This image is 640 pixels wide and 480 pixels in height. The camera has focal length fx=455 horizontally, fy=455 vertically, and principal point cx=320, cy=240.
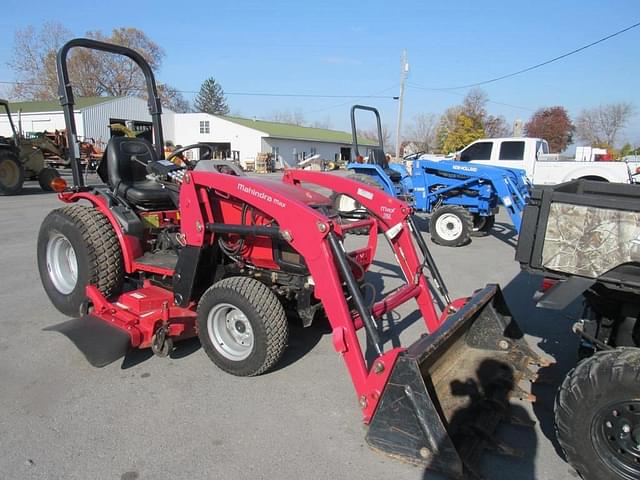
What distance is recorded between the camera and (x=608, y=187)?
3451 millimetres

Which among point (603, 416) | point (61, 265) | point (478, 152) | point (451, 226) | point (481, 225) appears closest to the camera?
point (603, 416)

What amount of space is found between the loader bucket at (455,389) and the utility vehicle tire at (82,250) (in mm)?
2676

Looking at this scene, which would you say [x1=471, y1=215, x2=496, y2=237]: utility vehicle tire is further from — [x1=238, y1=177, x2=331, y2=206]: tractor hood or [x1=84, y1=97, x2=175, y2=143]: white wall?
[x1=84, y1=97, x2=175, y2=143]: white wall

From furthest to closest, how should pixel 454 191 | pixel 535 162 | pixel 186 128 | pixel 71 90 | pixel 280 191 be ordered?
pixel 186 128 → pixel 535 162 → pixel 454 191 → pixel 71 90 → pixel 280 191

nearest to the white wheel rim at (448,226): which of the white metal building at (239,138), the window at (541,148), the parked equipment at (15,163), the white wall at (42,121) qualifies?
the window at (541,148)

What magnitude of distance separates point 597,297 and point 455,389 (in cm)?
109

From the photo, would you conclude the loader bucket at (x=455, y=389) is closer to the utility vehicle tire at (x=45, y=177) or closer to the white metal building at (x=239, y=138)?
the utility vehicle tire at (x=45, y=177)

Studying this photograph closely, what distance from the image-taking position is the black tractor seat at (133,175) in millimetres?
4262

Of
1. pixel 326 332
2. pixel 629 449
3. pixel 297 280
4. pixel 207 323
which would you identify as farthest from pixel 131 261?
pixel 629 449

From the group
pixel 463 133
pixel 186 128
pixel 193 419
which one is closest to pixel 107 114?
pixel 186 128

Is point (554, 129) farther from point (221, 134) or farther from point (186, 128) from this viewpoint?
point (186, 128)

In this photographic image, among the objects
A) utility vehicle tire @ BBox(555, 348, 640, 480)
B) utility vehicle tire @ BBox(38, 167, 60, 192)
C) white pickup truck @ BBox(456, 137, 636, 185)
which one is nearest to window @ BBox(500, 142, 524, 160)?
white pickup truck @ BBox(456, 137, 636, 185)

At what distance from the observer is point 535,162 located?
13.8 m

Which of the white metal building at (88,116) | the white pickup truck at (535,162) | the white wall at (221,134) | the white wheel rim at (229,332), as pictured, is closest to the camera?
the white wheel rim at (229,332)
